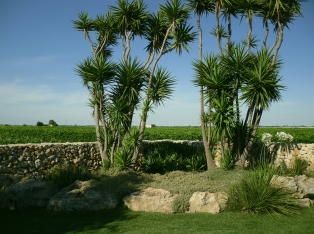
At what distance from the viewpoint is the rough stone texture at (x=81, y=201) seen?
8.36m

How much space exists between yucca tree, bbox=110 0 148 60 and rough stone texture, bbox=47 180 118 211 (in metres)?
6.26

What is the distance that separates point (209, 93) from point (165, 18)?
358cm

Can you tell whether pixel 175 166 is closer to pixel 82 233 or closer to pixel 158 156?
pixel 158 156

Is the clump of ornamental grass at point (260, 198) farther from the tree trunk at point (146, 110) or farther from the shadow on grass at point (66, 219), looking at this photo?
the tree trunk at point (146, 110)

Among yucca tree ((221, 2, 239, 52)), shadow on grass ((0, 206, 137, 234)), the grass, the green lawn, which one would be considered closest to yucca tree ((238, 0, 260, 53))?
yucca tree ((221, 2, 239, 52))

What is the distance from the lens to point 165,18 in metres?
13.4

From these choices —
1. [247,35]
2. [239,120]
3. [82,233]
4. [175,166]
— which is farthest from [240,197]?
[247,35]

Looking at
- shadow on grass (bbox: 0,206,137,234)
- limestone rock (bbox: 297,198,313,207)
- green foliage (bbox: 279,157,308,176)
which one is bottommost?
shadow on grass (bbox: 0,206,137,234)

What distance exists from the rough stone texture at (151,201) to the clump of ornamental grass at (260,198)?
1.40 meters

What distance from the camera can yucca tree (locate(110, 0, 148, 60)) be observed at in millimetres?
12922

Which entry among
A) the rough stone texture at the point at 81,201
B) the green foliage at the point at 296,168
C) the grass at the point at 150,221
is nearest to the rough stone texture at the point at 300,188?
the grass at the point at 150,221

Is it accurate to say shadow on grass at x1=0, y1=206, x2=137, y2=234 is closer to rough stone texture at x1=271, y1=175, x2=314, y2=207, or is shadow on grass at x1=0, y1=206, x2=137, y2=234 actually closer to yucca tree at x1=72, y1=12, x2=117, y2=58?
rough stone texture at x1=271, y1=175, x2=314, y2=207

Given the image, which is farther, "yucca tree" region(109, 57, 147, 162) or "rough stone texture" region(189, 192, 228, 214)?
"yucca tree" region(109, 57, 147, 162)

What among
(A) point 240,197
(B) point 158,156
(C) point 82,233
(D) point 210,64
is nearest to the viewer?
(C) point 82,233
